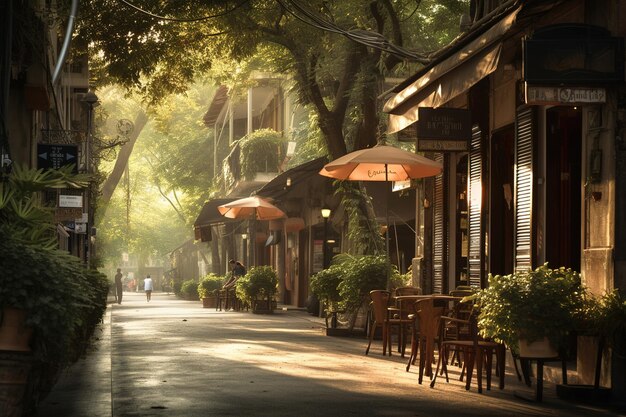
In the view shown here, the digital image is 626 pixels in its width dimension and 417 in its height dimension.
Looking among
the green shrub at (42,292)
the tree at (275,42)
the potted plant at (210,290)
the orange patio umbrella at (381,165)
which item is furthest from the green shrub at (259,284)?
the green shrub at (42,292)

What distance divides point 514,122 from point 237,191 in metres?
31.1

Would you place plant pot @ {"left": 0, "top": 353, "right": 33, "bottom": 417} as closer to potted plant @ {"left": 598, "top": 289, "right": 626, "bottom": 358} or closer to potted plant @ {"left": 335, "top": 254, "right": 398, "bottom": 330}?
potted plant @ {"left": 598, "top": 289, "right": 626, "bottom": 358}

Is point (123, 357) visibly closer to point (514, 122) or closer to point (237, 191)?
point (514, 122)

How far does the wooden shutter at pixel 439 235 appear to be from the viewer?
20250 mm

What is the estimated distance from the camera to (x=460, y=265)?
1983cm

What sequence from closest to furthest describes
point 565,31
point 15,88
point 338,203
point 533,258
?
1. point 565,31
2. point 533,258
3. point 15,88
4. point 338,203

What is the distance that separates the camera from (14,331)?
790 cm

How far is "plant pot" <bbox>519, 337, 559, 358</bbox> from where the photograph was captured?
11523 millimetres

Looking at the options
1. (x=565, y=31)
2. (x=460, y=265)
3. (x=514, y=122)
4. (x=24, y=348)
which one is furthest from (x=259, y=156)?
(x=24, y=348)

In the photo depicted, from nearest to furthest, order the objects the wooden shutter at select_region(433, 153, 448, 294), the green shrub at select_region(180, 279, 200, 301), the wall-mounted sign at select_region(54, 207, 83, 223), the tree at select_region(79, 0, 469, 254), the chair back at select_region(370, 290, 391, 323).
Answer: the chair back at select_region(370, 290, 391, 323) < the wooden shutter at select_region(433, 153, 448, 294) < the wall-mounted sign at select_region(54, 207, 83, 223) < the tree at select_region(79, 0, 469, 254) < the green shrub at select_region(180, 279, 200, 301)

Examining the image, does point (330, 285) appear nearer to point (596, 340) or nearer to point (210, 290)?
point (596, 340)

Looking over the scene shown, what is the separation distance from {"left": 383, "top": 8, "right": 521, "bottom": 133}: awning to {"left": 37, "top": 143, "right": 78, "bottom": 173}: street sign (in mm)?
5632

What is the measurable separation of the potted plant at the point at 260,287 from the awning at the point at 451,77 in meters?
15.8

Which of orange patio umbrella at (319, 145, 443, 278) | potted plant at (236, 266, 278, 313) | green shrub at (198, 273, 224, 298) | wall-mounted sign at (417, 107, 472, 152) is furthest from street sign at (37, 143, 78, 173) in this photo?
green shrub at (198, 273, 224, 298)
